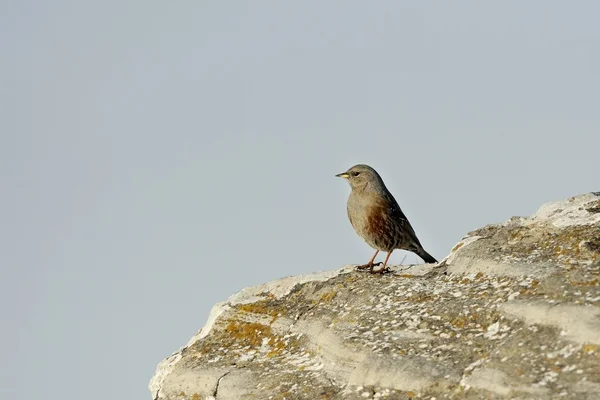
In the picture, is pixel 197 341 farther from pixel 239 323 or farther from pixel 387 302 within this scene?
pixel 387 302

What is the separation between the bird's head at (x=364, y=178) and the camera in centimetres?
1243

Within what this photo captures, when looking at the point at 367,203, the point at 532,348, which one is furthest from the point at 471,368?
the point at 367,203

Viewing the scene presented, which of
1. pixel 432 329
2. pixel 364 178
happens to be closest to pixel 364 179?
pixel 364 178

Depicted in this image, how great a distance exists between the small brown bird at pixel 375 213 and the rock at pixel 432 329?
9.61 feet

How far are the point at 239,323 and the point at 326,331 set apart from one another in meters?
1.36

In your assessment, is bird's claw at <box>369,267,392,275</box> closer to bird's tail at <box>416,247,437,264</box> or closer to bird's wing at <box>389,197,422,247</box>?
bird's wing at <box>389,197,422,247</box>

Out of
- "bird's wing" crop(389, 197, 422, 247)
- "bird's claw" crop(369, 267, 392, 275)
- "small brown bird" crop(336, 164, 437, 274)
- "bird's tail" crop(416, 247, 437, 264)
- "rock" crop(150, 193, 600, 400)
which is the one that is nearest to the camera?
"rock" crop(150, 193, 600, 400)

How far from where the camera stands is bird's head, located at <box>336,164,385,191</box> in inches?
489

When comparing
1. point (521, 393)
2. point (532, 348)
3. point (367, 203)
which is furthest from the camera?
point (367, 203)

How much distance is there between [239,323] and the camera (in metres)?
8.74

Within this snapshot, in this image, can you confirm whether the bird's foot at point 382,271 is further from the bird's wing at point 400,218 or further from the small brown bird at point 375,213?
the bird's wing at point 400,218

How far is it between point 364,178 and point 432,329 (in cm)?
554

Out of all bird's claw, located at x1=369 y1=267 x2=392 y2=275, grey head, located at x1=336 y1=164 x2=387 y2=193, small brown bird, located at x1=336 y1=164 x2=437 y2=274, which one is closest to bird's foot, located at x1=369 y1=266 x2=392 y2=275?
bird's claw, located at x1=369 y1=267 x2=392 y2=275

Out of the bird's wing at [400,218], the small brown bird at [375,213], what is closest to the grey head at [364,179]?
the small brown bird at [375,213]
